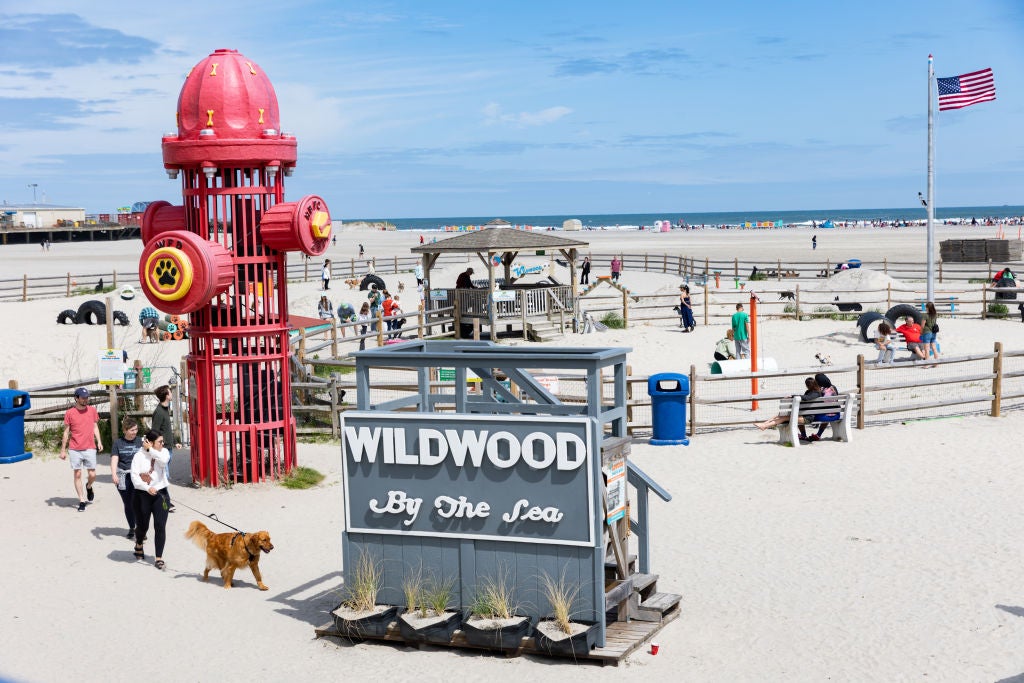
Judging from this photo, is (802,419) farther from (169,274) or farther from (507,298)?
(507,298)

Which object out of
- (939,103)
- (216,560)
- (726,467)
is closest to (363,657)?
(216,560)

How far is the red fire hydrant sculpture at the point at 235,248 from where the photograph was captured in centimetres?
1263

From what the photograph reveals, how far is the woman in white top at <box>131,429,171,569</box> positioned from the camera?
32.6 feet

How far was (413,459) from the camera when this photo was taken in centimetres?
839

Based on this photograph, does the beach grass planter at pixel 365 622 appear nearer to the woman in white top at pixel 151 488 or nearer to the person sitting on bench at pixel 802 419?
the woman in white top at pixel 151 488

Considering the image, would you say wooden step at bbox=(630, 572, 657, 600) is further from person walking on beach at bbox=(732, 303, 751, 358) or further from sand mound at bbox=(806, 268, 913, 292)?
sand mound at bbox=(806, 268, 913, 292)

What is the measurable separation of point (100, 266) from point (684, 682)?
5509cm

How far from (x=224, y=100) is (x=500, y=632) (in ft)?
24.1

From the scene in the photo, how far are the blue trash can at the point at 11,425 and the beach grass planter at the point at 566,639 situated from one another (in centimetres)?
924

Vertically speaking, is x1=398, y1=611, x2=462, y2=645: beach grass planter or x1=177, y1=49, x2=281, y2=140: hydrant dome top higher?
x1=177, y1=49, x2=281, y2=140: hydrant dome top

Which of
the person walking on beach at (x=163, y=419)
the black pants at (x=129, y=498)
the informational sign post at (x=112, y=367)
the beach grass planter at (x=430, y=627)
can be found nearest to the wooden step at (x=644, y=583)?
the beach grass planter at (x=430, y=627)

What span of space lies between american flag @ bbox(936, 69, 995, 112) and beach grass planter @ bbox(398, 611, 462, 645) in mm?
21206

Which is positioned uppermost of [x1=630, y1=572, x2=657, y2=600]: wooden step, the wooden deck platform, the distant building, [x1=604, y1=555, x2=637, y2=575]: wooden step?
the distant building

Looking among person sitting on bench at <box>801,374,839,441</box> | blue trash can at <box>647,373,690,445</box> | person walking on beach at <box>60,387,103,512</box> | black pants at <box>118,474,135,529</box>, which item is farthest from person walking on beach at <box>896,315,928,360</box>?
black pants at <box>118,474,135,529</box>
